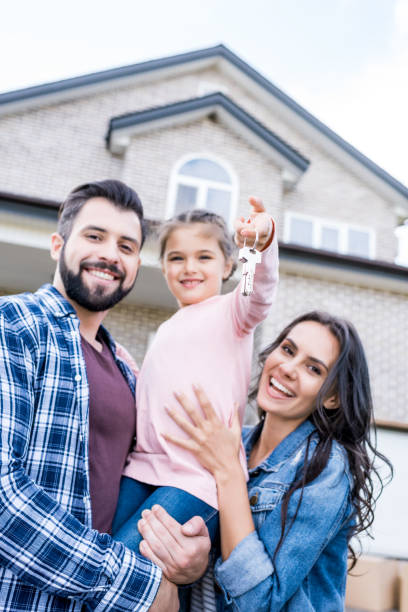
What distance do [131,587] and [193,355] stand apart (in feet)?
3.32

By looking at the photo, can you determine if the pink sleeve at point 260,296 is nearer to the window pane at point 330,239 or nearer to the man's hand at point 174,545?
the man's hand at point 174,545

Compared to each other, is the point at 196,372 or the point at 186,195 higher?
the point at 186,195

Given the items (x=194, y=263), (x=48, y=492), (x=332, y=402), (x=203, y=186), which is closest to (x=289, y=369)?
(x=332, y=402)

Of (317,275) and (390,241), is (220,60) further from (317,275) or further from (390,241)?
(317,275)

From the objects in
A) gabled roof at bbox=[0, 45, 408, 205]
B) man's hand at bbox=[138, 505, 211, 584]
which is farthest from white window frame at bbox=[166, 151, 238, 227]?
man's hand at bbox=[138, 505, 211, 584]

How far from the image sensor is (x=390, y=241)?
38.6ft

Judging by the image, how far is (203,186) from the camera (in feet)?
31.9

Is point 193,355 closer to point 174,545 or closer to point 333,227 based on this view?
point 174,545

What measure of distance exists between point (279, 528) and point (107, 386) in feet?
3.08

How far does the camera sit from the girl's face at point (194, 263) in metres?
2.64

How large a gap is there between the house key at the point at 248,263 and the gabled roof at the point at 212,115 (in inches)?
336

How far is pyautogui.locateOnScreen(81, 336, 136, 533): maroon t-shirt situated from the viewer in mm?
1957

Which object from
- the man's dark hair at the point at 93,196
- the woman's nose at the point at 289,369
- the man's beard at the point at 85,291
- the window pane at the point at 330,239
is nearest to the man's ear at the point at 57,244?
the man's dark hair at the point at 93,196

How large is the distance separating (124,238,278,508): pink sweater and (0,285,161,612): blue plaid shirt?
41 centimetres
